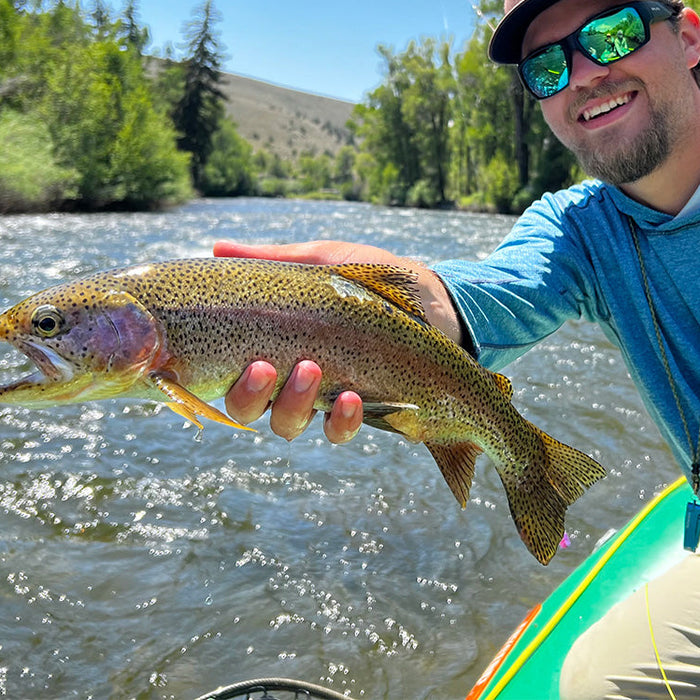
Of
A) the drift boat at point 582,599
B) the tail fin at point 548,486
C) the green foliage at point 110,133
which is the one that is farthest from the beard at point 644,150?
the green foliage at point 110,133

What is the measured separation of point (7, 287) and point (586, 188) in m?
10.6

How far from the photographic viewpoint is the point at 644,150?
2.56m

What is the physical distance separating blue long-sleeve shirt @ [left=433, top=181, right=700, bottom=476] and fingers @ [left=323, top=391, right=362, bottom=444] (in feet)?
2.00

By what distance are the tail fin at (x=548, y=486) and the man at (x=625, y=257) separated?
0.43m

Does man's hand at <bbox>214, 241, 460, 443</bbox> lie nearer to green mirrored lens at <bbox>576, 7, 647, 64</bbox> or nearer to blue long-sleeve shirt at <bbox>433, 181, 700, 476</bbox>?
blue long-sleeve shirt at <bbox>433, 181, 700, 476</bbox>

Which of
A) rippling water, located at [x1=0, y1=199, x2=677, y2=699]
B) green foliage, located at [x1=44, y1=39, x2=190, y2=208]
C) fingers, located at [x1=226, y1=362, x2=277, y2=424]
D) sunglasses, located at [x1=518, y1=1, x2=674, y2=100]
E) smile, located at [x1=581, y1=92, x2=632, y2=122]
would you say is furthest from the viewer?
green foliage, located at [x1=44, y1=39, x2=190, y2=208]

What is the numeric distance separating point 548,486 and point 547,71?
1721 mm

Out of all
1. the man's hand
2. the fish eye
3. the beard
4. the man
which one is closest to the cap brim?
the man

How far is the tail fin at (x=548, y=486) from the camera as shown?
2402 millimetres

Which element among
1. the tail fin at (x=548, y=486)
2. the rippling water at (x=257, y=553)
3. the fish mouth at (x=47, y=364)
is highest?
the fish mouth at (x=47, y=364)

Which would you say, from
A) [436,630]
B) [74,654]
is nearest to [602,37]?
[436,630]

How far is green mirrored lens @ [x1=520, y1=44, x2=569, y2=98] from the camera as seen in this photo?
269cm

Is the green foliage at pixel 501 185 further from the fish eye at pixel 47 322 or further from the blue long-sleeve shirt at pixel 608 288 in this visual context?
the fish eye at pixel 47 322

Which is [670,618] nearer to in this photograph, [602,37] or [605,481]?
[602,37]
